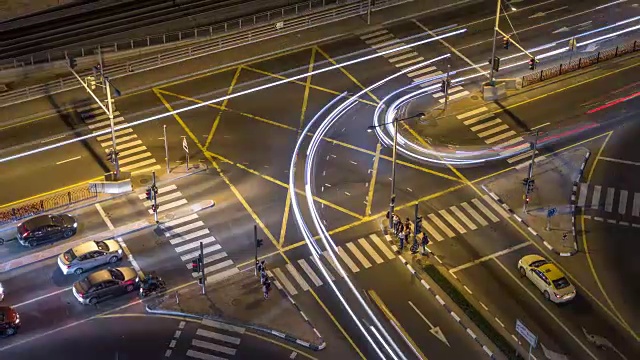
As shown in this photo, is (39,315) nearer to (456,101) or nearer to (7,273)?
(7,273)

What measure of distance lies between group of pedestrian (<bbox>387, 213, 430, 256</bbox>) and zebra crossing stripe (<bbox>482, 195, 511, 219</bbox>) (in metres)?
6.65

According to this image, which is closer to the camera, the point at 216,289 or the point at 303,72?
the point at 216,289

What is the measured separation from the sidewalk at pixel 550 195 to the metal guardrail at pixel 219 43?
29.2m

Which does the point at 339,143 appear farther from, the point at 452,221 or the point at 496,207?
the point at 496,207

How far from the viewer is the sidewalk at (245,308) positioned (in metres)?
70.6

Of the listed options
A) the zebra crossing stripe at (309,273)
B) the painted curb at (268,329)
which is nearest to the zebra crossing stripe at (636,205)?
the zebra crossing stripe at (309,273)

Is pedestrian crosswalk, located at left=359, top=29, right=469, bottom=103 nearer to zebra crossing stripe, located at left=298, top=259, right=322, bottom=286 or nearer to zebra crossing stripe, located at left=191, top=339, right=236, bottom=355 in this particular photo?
zebra crossing stripe, located at left=298, top=259, right=322, bottom=286

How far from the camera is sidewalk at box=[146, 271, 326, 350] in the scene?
7062 cm

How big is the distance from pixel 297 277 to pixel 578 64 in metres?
39.3

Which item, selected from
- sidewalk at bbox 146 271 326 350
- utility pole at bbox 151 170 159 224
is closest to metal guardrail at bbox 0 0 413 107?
utility pole at bbox 151 170 159 224

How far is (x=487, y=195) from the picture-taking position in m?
83.5

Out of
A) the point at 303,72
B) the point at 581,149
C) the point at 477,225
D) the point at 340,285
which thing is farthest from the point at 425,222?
the point at 303,72

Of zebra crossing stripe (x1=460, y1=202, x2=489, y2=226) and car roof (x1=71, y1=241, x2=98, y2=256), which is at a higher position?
car roof (x1=71, y1=241, x2=98, y2=256)

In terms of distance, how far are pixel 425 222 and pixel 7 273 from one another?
1229 inches
